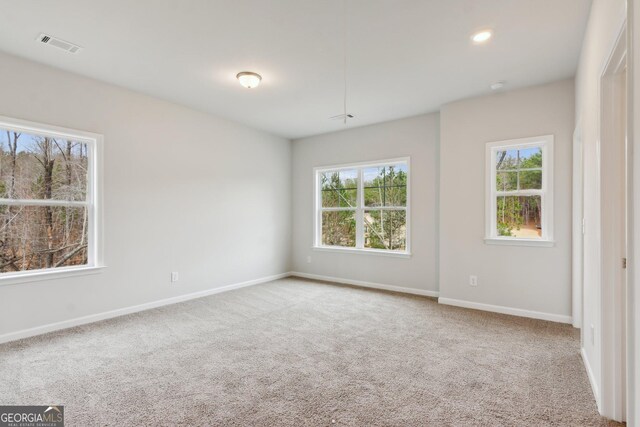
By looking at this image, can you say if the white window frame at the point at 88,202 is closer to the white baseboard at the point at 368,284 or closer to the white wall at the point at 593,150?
the white baseboard at the point at 368,284

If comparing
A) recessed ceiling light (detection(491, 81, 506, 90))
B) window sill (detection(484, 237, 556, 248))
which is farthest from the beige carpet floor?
recessed ceiling light (detection(491, 81, 506, 90))

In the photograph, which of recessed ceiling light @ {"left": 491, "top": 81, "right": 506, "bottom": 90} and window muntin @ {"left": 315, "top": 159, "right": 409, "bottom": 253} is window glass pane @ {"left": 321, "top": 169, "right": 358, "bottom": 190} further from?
recessed ceiling light @ {"left": 491, "top": 81, "right": 506, "bottom": 90}

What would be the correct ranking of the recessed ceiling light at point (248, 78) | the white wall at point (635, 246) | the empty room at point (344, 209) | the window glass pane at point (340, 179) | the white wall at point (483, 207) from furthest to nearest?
the window glass pane at point (340, 179) < the white wall at point (483, 207) < the recessed ceiling light at point (248, 78) < the empty room at point (344, 209) < the white wall at point (635, 246)

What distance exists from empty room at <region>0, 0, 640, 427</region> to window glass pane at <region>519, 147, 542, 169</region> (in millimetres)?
26

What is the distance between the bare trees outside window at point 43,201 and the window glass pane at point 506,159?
194 inches

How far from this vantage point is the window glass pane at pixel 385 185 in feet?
17.4

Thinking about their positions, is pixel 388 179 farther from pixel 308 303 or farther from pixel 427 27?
pixel 427 27

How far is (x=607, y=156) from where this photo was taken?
198 cm

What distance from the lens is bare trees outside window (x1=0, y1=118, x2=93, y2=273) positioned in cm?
322

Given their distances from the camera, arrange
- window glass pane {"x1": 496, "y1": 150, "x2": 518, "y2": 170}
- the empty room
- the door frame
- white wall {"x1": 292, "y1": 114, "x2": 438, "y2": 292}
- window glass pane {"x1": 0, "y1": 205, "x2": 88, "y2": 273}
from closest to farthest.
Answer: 1. the door frame
2. the empty room
3. window glass pane {"x1": 0, "y1": 205, "x2": 88, "y2": 273}
4. window glass pane {"x1": 496, "y1": 150, "x2": 518, "y2": 170}
5. white wall {"x1": 292, "y1": 114, "x2": 438, "y2": 292}

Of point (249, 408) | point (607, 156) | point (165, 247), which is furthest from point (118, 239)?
point (607, 156)

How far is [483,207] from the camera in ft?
13.8

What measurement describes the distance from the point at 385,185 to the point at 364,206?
1.76 ft

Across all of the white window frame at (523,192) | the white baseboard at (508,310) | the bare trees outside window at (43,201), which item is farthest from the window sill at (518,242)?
the bare trees outside window at (43,201)
